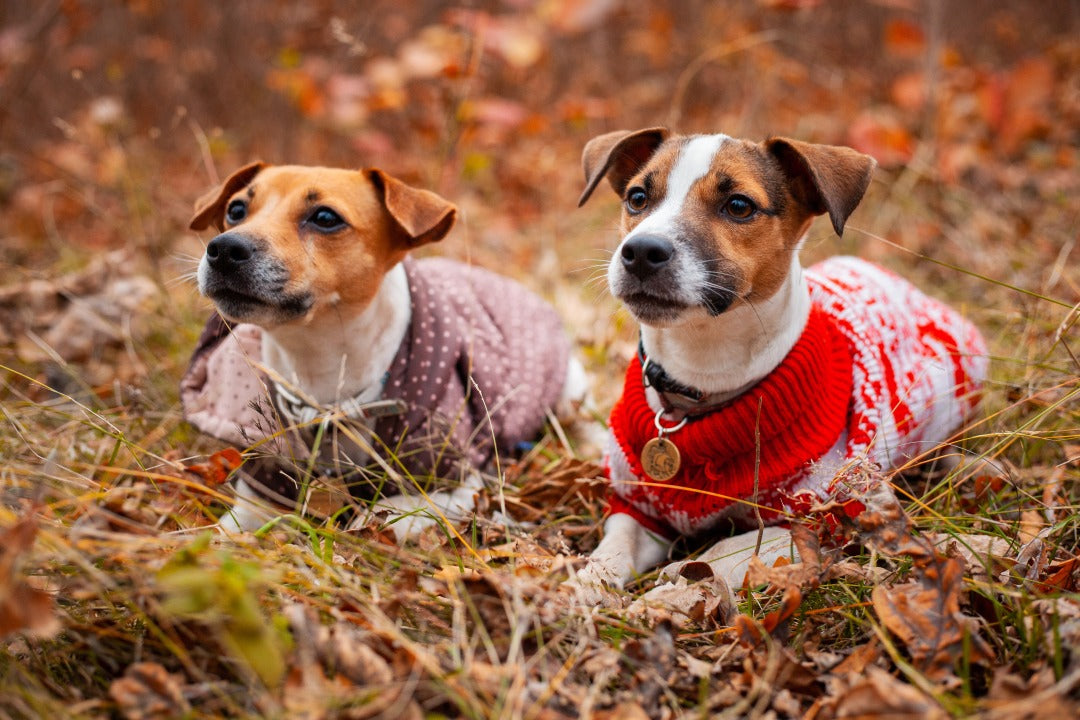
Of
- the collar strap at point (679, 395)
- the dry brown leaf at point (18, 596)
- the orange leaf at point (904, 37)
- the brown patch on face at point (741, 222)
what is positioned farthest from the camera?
the orange leaf at point (904, 37)

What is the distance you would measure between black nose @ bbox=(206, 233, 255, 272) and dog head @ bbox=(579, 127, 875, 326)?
1147mm

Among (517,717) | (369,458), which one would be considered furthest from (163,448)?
(517,717)

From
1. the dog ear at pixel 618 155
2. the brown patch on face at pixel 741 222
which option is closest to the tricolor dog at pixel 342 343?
the dog ear at pixel 618 155

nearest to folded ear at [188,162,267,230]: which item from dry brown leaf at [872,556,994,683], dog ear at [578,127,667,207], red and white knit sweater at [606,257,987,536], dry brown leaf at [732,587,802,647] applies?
dog ear at [578,127,667,207]

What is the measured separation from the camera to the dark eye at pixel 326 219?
2898 millimetres

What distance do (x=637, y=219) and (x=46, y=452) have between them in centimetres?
202

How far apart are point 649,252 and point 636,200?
1.57ft

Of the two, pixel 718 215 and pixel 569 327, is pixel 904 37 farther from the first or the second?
pixel 718 215

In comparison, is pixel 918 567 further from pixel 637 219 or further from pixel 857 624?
Answer: pixel 637 219

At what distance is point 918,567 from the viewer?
6.31ft

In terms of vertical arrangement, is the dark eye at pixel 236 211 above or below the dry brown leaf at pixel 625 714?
above

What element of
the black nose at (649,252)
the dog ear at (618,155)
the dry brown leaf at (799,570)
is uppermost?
the dog ear at (618,155)

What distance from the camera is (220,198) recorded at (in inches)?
124

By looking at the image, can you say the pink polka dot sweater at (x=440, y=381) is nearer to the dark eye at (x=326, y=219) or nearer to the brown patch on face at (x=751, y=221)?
the dark eye at (x=326, y=219)
